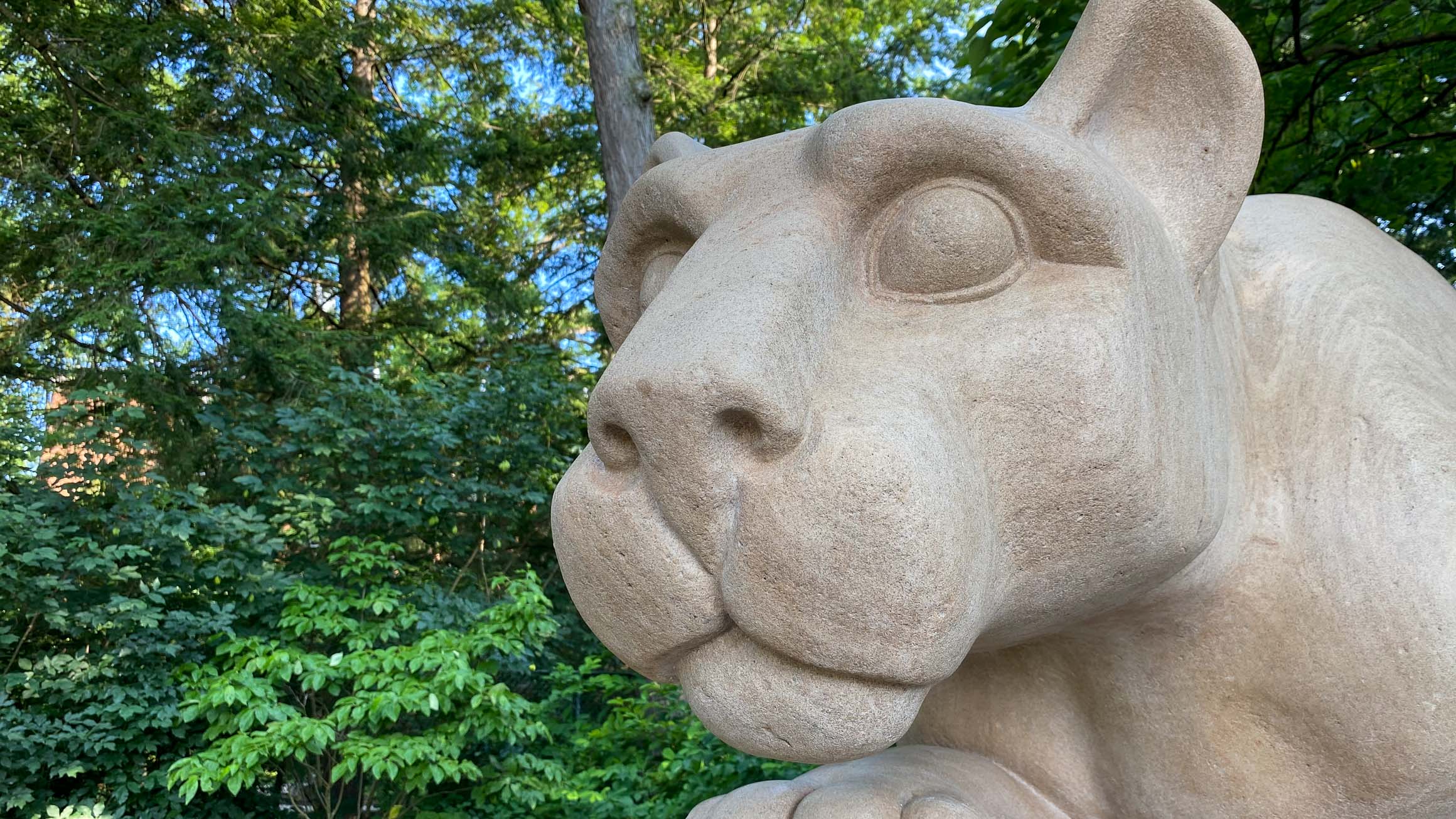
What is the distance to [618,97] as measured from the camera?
6363 millimetres

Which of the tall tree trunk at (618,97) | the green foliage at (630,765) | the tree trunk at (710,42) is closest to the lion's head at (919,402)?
the green foliage at (630,765)

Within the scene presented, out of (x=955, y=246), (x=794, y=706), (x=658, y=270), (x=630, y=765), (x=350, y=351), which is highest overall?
(x=350, y=351)

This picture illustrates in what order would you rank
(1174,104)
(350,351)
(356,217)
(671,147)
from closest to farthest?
(1174,104) → (671,147) → (350,351) → (356,217)

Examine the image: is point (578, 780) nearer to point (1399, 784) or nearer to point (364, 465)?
point (364, 465)

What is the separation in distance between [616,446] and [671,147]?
0.73 m

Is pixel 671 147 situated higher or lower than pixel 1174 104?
higher

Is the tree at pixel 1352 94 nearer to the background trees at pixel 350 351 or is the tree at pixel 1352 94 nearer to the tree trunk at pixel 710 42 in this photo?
the background trees at pixel 350 351

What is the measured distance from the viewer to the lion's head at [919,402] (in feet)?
3.52

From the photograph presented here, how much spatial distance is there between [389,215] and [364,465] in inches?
111

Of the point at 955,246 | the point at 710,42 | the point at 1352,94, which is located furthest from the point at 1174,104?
the point at 710,42

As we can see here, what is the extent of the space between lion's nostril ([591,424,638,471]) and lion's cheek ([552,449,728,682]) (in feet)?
0.08

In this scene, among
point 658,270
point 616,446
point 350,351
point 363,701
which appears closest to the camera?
point 616,446

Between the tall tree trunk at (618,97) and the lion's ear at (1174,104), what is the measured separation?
5.01 meters

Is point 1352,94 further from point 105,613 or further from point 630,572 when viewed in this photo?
point 105,613
